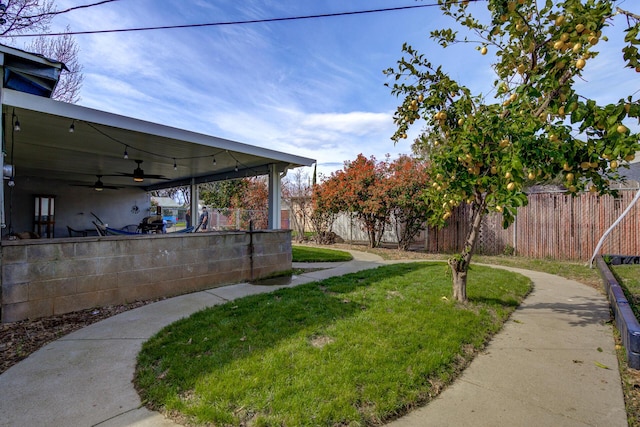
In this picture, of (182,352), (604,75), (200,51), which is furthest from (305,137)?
(182,352)

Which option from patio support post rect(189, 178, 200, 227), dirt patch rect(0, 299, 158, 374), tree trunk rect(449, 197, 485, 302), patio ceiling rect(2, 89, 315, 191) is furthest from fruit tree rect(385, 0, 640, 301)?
patio support post rect(189, 178, 200, 227)

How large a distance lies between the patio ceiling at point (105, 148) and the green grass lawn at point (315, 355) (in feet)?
10.3

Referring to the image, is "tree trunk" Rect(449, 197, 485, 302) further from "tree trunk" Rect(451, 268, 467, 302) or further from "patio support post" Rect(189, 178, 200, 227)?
"patio support post" Rect(189, 178, 200, 227)

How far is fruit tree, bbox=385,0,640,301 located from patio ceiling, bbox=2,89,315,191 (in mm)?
3952

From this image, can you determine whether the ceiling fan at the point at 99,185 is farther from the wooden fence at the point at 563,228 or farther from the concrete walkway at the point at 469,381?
the wooden fence at the point at 563,228

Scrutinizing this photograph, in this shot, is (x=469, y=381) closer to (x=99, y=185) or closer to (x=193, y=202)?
(x=193, y=202)

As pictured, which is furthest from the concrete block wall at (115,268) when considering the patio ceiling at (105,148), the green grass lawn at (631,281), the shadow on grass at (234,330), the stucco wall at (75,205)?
the stucco wall at (75,205)

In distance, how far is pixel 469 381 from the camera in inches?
108

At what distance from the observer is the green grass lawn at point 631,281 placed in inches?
182

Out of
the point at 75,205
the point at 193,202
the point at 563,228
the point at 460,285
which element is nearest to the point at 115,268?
the point at 460,285

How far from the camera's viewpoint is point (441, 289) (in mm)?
5285

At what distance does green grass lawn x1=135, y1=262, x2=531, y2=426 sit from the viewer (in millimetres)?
2260

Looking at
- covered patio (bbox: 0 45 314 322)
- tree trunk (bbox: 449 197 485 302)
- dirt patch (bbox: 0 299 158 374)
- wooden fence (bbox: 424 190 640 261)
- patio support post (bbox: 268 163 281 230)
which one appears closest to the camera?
dirt patch (bbox: 0 299 158 374)

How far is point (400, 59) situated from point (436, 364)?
12.5 ft
